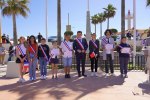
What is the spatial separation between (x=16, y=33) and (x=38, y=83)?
1022 inches

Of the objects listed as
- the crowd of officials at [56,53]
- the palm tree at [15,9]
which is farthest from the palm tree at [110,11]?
the crowd of officials at [56,53]

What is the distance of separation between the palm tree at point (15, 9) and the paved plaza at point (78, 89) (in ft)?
77.5

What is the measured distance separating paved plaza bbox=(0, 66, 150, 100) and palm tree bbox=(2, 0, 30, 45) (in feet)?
77.5

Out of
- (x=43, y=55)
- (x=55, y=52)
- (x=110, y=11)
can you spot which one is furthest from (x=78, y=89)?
(x=110, y=11)

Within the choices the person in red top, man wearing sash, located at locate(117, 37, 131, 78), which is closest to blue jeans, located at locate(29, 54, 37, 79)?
the person in red top

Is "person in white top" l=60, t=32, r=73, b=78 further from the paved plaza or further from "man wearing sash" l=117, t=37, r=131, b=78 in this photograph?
"man wearing sash" l=117, t=37, r=131, b=78

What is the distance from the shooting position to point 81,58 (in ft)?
47.0

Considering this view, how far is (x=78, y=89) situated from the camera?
11094 mm

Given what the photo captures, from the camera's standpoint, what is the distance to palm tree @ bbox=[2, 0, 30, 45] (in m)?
36.8

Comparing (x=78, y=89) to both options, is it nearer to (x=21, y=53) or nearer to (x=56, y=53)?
(x=56, y=53)

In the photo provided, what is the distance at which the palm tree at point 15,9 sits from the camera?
1448 inches

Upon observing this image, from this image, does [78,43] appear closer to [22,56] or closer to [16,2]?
[22,56]

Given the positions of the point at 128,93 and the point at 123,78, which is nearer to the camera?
the point at 128,93

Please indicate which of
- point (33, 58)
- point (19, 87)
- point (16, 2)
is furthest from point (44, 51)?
point (16, 2)
